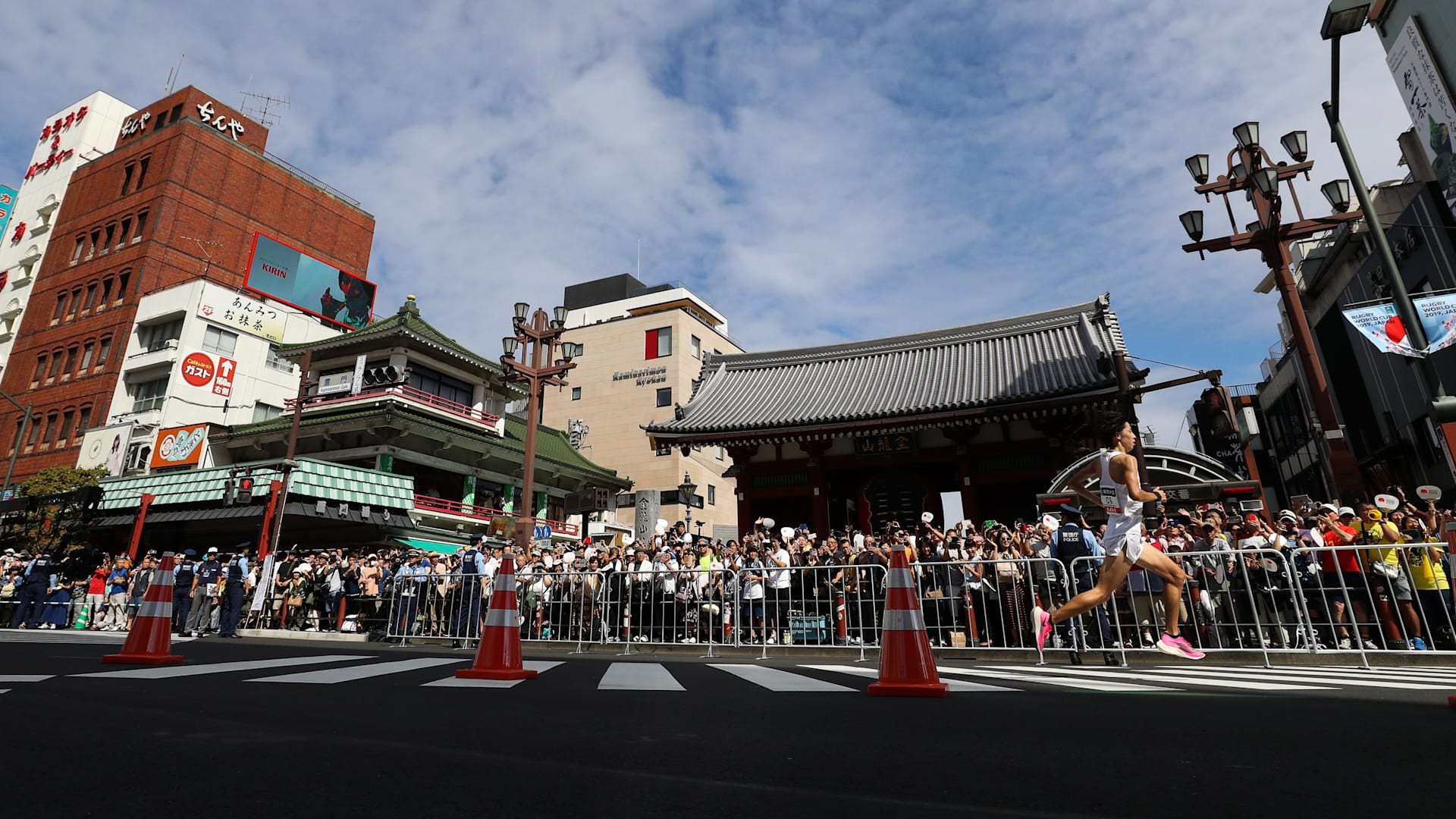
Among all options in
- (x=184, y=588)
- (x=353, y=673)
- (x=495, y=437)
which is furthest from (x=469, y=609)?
(x=495, y=437)

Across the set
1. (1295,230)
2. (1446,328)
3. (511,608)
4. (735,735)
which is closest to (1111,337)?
(1295,230)

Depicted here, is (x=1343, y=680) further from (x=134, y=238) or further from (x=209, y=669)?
(x=134, y=238)

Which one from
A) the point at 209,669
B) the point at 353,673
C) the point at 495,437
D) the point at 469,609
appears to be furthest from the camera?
the point at 495,437

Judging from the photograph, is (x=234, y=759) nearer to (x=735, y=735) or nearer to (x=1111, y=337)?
(x=735, y=735)

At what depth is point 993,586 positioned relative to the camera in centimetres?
1019

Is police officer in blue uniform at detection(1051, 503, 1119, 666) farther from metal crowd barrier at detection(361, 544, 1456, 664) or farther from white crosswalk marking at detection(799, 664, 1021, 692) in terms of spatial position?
white crosswalk marking at detection(799, 664, 1021, 692)

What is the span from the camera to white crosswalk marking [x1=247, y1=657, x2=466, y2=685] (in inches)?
195

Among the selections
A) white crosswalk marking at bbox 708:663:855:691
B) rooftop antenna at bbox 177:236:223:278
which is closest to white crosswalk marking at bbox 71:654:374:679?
white crosswalk marking at bbox 708:663:855:691

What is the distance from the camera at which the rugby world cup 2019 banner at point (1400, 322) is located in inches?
408

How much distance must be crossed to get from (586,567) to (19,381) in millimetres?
46389

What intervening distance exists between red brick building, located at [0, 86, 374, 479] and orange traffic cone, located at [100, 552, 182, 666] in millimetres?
37637

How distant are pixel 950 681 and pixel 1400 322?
33.1ft

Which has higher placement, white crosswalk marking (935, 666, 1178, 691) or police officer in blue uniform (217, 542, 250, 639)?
police officer in blue uniform (217, 542, 250, 639)

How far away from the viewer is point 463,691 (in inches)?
176
